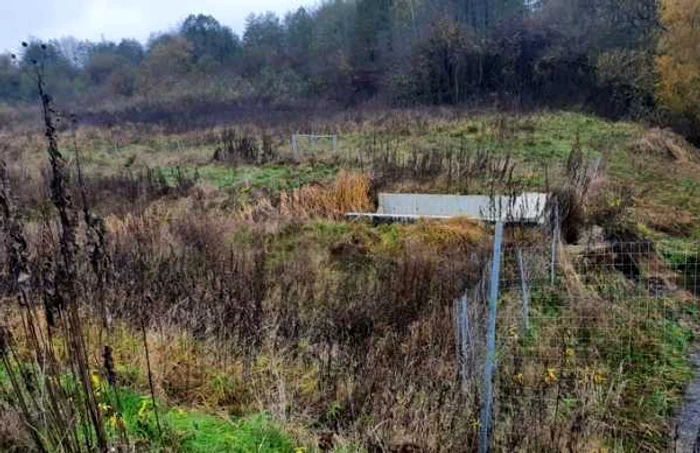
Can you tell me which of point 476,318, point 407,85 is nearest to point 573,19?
point 407,85

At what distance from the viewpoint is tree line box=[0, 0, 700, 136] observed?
77.8 feet

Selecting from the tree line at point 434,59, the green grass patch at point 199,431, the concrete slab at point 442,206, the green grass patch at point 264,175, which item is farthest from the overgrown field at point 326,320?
the tree line at point 434,59

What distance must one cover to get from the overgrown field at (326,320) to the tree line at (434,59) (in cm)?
1236

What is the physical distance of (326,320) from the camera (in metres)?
4.85

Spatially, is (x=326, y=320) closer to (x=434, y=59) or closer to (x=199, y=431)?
(x=199, y=431)

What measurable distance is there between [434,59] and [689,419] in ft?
104

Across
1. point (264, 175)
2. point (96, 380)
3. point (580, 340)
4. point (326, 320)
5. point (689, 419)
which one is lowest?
point (689, 419)

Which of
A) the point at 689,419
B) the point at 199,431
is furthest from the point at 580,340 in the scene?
the point at 199,431

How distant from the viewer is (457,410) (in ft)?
11.3

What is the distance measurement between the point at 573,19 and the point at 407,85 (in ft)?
34.0

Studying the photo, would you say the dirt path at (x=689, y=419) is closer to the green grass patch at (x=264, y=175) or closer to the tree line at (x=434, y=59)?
the green grass patch at (x=264, y=175)

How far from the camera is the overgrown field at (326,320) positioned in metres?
2.54

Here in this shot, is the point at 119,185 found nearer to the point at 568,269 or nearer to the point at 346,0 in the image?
the point at 568,269

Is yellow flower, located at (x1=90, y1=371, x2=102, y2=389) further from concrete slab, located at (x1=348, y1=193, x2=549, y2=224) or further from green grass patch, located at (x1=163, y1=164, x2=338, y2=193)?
green grass patch, located at (x1=163, y1=164, x2=338, y2=193)
